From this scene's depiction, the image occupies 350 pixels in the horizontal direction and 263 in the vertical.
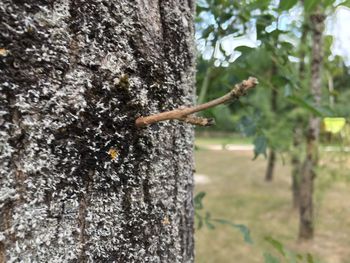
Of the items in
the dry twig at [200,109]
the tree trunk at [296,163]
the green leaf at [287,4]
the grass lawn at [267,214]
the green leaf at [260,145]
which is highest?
the green leaf at [287,4]

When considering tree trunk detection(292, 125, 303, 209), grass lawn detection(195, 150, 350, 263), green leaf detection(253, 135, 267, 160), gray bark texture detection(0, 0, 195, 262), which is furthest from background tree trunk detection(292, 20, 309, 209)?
gray bark texture detection(0, 0, 195, 262)

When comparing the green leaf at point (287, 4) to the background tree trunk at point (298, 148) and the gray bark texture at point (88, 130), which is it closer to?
the gray bark texture at point (88, 130)

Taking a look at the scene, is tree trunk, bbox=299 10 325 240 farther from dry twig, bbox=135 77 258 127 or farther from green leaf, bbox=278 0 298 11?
dry twig, bbox=135 77 258 127

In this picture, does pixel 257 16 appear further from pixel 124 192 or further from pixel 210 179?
pixel 210 179

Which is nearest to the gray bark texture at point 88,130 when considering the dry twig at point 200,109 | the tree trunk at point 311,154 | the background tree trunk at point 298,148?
the dry twig at point 200,109

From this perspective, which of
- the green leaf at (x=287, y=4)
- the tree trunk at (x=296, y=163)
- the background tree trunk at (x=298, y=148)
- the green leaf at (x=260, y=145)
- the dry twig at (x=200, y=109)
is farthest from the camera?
the tree trunk at (x=296, y=163)

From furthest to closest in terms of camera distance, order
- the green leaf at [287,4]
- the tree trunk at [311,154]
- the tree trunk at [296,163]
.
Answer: the tree trunk at [296,163]
the tree trunk at [311,154]
the green leaf at [287,4]

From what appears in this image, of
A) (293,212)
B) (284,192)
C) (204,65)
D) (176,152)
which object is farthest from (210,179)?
(176,152)
